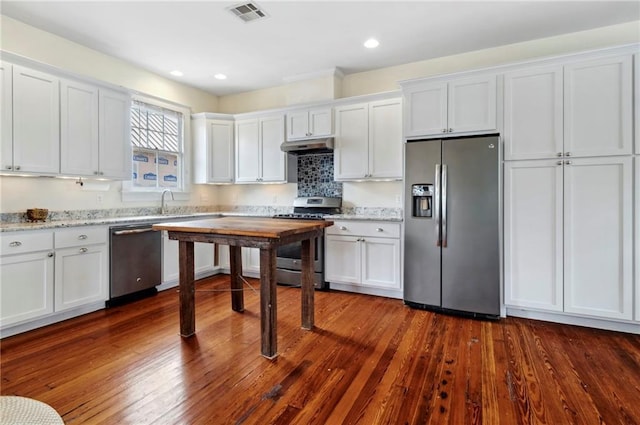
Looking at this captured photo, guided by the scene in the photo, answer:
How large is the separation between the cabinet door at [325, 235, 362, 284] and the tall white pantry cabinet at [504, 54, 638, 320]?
154 centimetres

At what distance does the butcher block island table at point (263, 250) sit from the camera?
227cm

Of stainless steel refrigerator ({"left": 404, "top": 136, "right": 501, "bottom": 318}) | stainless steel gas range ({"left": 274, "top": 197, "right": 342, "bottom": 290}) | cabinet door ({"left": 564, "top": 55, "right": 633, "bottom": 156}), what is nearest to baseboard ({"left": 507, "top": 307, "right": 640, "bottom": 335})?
stainless steel refrigerator ({"left": 404, "top": 136, "right": 501, "bottom": 318})

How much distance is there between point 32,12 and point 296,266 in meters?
3.58

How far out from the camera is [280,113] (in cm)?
455

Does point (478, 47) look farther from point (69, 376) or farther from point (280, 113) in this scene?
point (69, 376)

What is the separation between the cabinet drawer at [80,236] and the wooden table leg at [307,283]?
207 centimetres

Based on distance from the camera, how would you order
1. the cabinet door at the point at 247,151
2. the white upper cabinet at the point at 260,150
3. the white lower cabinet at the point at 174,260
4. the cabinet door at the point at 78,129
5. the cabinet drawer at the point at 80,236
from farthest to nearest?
the cabinet door at the point at 247,151
the white upper cabinet at the point at 260,150
the white lower cabinet at the point at 174,260
the cabinet door at the point at 78,129
the cabinet drawer at the point at 80,236

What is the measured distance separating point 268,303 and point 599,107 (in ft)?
10.5

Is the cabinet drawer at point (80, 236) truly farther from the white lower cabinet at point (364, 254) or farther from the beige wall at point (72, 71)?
the white lower cabinet at point (364, 254)

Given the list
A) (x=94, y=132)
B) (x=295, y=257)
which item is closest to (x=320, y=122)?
(x=295, y=257)

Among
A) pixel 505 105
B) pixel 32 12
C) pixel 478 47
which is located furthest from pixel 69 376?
pixel 478 47

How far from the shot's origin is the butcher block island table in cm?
227

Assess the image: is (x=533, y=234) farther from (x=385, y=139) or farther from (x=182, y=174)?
(x=182, y=174)

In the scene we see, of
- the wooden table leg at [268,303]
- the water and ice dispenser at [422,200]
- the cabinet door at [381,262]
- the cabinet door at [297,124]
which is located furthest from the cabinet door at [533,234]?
the cabinet door at [297,124]
